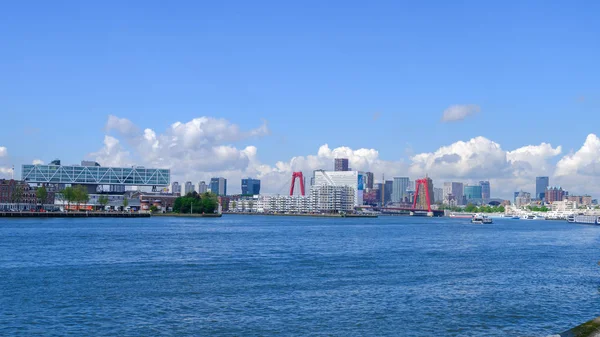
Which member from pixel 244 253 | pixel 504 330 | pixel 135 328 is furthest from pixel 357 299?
pixel 244 253

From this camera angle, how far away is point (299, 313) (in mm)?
21734

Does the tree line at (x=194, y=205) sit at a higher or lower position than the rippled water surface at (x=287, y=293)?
higher

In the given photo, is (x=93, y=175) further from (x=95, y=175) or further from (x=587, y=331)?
(x=587, y=331)

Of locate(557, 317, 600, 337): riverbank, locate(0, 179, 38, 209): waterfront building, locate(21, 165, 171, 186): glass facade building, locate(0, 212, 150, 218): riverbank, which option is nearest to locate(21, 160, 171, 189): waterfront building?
locate(21, 165, 171, 186): glass facade building

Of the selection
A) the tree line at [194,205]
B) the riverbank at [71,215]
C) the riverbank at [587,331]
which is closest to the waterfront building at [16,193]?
the riverbank at [71,215]

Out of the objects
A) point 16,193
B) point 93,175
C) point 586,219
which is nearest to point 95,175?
point 93,175

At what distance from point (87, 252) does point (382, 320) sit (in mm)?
25856

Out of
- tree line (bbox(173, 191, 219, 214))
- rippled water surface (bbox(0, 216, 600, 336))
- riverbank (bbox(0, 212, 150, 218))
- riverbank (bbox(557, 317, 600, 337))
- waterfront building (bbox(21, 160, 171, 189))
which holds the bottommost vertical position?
rippled water surface (bbox(0, 216, 600, 336))

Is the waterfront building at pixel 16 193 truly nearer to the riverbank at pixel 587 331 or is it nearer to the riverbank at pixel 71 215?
the riverbank at pixel 71 215

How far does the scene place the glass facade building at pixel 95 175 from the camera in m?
150

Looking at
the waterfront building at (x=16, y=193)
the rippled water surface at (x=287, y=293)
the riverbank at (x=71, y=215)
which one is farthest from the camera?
the waterfront building at (x=16, y=193)

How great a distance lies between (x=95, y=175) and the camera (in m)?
154

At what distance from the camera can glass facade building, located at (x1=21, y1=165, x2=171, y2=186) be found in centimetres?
15000

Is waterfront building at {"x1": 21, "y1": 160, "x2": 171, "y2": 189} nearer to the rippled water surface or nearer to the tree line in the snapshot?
the tree line
